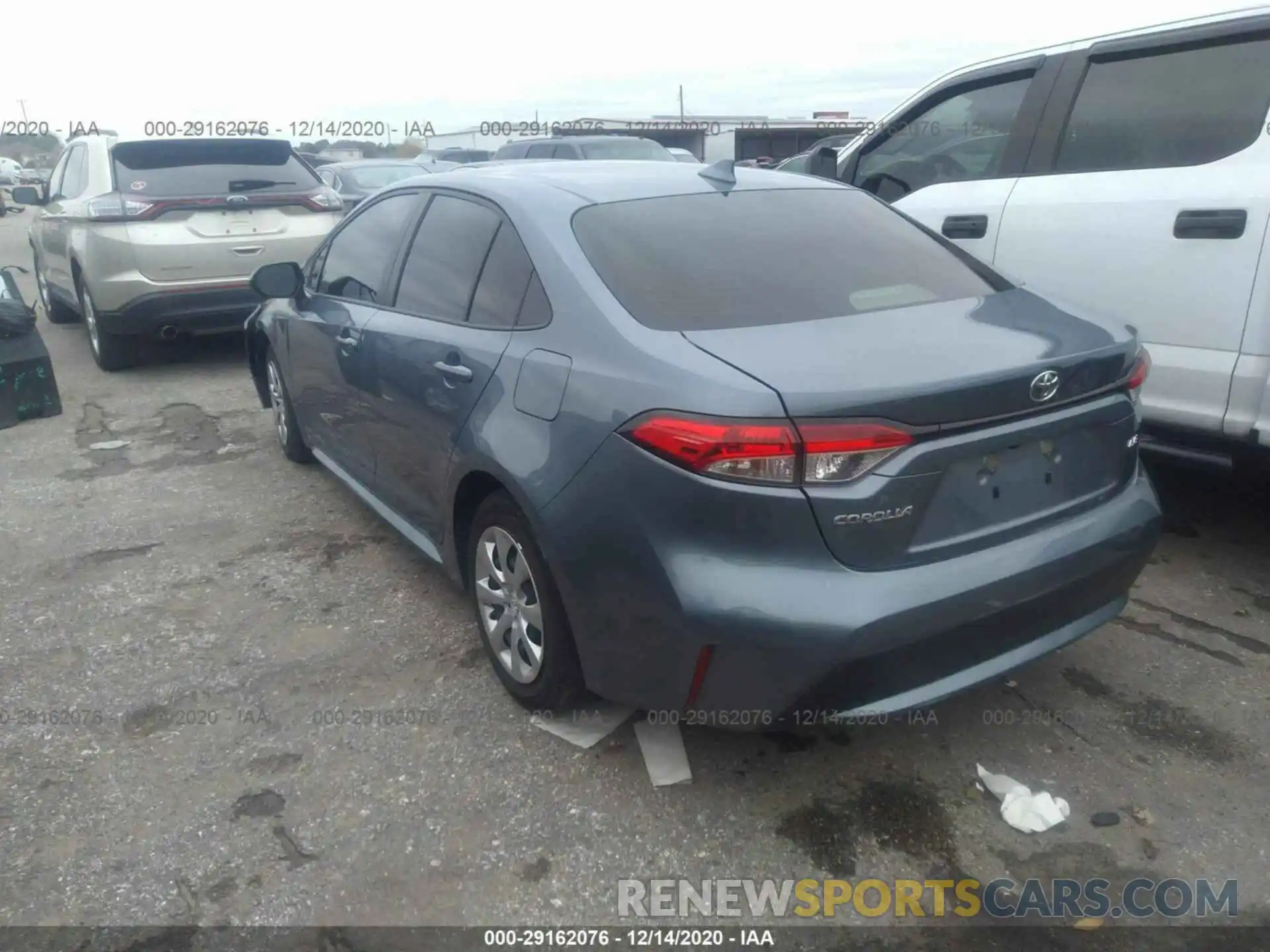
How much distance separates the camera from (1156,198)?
3695 mm

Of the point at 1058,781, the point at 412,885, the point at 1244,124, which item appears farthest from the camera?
the point at 1244,124

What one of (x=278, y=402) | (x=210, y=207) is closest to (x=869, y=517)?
(x=278, y=402)

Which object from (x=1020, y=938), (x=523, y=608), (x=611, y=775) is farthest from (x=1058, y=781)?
(x=523, y=608)

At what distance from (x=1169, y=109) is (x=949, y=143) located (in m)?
1.15

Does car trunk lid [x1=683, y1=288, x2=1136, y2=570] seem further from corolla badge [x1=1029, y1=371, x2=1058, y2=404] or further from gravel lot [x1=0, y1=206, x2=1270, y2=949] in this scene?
gravel lot [x1=0, y1=206, x2=1270, y2=949]

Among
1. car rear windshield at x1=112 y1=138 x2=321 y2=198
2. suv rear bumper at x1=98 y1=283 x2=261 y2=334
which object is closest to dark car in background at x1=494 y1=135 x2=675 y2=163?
car rear windshield at x1=112 y1=138 x2=321 y2=198

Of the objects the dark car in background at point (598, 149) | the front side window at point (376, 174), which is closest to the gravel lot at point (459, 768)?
the dark car in background at point (598, 149)

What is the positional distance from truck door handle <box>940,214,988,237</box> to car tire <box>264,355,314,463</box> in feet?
10.5

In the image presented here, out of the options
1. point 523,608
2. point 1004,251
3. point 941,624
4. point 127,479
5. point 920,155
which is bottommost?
point 127,479

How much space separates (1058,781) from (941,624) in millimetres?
772

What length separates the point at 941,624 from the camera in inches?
93.9

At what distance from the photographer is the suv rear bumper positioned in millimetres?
7199

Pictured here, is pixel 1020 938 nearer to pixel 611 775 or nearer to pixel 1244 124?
pixel 611 775

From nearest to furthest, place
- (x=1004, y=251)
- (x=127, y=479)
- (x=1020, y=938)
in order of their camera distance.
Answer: (x=1020, y=938)
(x=1004, y=251)
(x=127, y=479)
